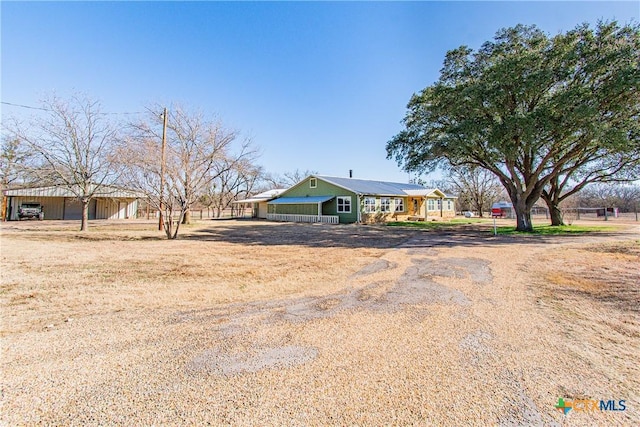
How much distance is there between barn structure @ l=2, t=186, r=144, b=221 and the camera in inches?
1033

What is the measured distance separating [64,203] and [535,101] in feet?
132

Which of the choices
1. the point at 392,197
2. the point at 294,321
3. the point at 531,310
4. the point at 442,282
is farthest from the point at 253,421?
the point at 392,197

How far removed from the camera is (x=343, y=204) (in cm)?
2633

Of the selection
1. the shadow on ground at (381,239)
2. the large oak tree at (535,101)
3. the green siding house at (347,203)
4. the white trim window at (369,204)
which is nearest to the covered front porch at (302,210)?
the green siding house at (347,203)

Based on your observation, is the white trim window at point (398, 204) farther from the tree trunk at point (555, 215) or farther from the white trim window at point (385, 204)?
the tree trunk at point (555, 215)

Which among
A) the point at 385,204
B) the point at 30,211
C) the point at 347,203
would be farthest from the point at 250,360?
the point at 30,211

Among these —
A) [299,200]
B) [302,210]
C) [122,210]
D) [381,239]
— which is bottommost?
[381,239]

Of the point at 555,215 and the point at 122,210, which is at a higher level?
the point at 122,210

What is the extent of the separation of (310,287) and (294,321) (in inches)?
71.2

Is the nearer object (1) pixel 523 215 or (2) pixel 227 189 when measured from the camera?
(1) pixel 523 215

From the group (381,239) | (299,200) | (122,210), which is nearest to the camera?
(381,239)

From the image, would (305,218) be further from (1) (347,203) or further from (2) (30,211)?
(2) (30,211)

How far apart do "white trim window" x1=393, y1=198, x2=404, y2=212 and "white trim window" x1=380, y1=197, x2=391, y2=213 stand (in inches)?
36.6

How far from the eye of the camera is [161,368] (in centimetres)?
285
